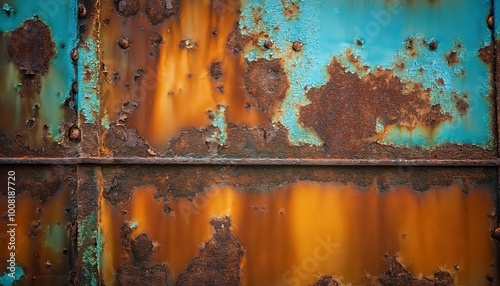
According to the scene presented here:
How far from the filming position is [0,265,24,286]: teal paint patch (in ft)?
5.89

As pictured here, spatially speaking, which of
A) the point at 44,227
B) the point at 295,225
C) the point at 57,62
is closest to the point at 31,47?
the point at 57,62

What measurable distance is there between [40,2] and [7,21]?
16cm

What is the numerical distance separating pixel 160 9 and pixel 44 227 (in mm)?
1050

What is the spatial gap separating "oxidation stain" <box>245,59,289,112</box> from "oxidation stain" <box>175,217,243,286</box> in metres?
0.54

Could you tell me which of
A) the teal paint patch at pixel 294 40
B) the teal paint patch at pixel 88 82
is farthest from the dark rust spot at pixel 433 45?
the teal paint patch at pixel 88 82

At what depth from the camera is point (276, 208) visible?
1.82 meters

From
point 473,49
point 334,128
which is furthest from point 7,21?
point 473,49

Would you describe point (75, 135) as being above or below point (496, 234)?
above

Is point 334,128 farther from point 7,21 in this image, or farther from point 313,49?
point 7,21

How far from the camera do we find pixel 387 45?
1840 mm

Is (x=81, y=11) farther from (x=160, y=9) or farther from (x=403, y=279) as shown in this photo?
(x=403, y=279)

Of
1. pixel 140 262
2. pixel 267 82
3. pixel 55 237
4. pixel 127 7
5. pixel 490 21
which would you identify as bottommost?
pixel 140 262

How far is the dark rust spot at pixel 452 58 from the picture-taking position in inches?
72.5

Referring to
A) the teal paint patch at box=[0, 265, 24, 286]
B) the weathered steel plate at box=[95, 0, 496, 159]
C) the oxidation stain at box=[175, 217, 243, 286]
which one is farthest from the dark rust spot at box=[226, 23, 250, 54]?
the teal paint patch at box=[0, 265, 24, 286]
